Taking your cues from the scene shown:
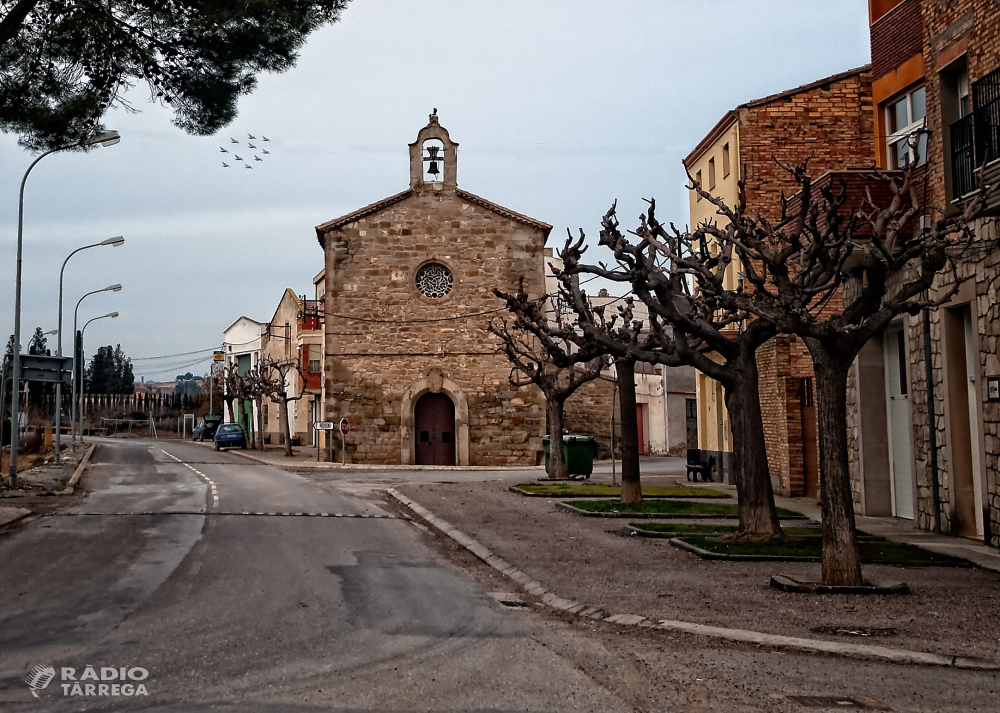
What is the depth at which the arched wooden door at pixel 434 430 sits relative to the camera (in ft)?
133

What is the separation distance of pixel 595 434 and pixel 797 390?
26.4 meters

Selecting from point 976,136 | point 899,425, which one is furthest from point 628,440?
point 976,136

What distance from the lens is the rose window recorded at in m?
40.6

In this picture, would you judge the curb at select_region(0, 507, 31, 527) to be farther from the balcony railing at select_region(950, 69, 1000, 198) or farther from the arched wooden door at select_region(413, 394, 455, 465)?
the arched wooden door at select_region(413, 394, 455, 465)

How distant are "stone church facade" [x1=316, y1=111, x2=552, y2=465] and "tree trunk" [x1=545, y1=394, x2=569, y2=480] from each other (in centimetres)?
1079

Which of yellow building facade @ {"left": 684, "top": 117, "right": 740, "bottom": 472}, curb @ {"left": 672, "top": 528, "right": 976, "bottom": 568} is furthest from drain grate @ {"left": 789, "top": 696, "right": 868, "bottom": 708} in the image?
yellow building facade @ {"left": 684, "top": 117, "right": 740, "bottom": 472}

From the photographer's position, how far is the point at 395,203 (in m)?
40.5

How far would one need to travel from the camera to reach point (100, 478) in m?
30.6

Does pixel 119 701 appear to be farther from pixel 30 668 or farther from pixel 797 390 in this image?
pixel 797 390

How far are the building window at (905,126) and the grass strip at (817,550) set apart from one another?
244 inches

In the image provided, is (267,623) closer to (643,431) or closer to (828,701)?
(828,701)

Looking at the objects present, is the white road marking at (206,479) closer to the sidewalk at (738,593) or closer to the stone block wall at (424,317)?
the stone block wall at (424,317)

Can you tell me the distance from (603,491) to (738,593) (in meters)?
13.7

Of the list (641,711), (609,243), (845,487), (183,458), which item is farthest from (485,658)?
(183,458)
